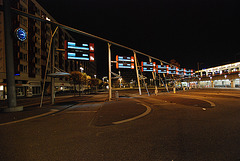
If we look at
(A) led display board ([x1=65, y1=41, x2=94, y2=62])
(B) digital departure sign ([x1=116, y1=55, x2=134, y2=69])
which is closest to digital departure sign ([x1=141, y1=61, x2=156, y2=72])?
(B) digital departure sign ([x1=116, y1=55, x2=134, y2=69])

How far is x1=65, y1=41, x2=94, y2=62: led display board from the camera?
14.0 meters

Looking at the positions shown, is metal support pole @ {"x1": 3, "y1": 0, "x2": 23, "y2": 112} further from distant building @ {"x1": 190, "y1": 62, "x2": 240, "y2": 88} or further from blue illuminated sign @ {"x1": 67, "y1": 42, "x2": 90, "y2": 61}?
distant building @ {"x1": 190, "y1": 62, "x2": 240, "y2": 88}

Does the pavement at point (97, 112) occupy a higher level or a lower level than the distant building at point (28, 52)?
lower

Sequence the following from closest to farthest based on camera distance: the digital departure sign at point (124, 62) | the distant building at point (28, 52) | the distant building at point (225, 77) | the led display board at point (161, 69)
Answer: the digital departure sign at point (124, 62), the distant building at point (28, 52), the led display board at point (161, 69), the distant building at point (225, 77)

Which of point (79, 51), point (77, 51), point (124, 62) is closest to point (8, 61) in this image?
point (77, 51)

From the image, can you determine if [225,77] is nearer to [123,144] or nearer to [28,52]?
[123,144]

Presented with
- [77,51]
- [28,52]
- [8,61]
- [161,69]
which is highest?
[28,52]

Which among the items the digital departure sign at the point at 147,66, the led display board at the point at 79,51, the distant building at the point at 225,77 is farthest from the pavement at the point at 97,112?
the distant building at the point at 225,77

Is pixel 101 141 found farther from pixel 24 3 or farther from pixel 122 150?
pixel 24 3

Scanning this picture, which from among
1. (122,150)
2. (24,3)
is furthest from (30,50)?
(122,150)

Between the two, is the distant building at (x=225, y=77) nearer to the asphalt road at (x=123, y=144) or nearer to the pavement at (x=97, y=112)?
the pavement at (x=97, y=112)

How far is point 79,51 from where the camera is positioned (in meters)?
14.3

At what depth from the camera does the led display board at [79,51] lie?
45.8 feet

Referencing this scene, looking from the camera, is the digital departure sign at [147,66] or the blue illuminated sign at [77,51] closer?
the blue illuminated sign at [77,51]
